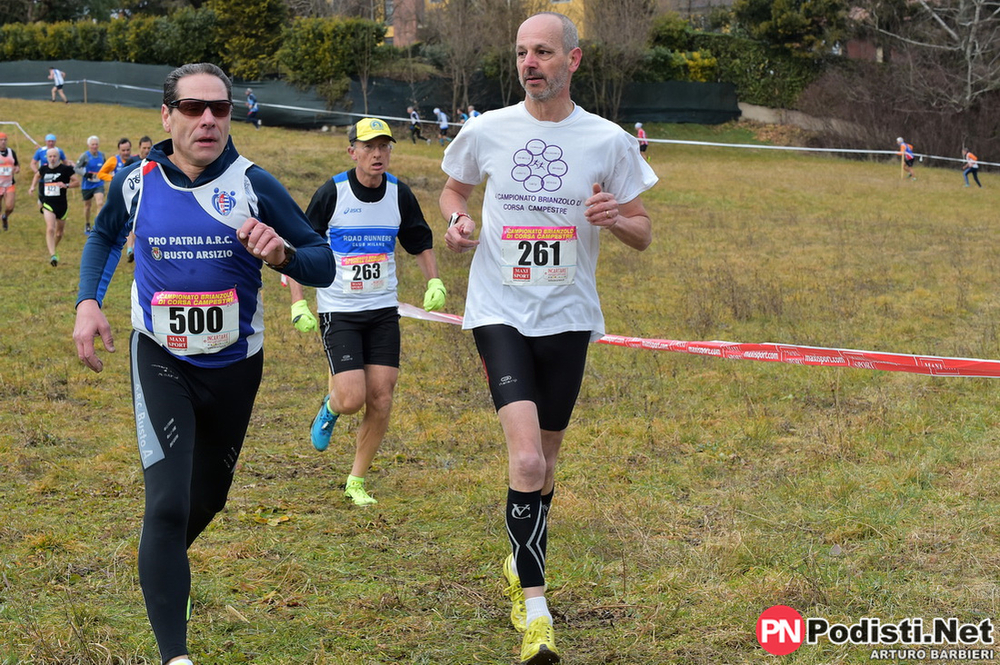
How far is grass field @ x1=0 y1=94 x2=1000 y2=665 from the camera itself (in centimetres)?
441

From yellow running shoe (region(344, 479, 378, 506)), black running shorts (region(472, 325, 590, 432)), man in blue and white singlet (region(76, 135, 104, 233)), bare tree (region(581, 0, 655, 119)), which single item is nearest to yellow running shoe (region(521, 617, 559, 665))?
black running shorts (region(472, 325, 590, 432))

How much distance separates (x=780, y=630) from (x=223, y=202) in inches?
108

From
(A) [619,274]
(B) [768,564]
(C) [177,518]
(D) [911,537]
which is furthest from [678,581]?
(A) [619,274]

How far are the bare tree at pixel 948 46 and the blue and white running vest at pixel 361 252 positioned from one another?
150 feet

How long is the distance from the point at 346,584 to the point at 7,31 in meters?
49.9

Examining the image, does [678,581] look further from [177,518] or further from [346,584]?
[177,518]

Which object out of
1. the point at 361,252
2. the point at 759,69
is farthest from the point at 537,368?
the point at 759,69

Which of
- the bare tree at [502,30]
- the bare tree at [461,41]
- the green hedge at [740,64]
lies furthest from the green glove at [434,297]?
the green hedge at [740,64]

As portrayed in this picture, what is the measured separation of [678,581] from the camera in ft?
15.9

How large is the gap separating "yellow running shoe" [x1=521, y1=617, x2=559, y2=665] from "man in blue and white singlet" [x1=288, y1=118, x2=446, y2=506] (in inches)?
98.0

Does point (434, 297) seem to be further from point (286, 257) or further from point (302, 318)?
point (286, 257)

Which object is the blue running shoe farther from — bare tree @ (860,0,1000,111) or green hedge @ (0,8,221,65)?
bare tree @ (860,0,1000,111)

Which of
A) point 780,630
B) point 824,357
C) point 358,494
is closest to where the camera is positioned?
point 780,630

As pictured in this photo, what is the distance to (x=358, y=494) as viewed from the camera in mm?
6387
